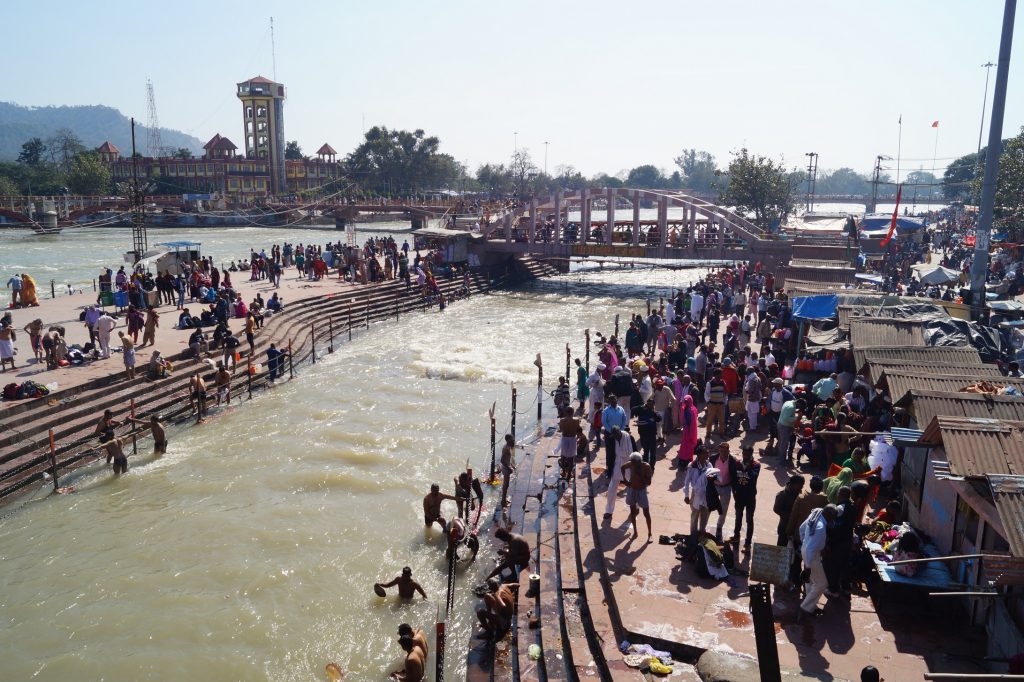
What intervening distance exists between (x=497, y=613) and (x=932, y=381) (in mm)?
6512

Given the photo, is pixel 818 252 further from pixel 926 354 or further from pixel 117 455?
pixel 117 455

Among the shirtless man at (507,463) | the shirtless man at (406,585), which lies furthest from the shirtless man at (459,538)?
the shirtless man at (507,463)

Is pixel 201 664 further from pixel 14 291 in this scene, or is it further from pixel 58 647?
pixel 14 291

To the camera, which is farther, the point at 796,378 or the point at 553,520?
the point at 796,378

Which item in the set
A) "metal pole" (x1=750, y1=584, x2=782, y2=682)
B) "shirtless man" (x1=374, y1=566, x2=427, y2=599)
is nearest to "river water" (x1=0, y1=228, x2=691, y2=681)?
"shirtless man" (x1=374, y1=566, x2=427, y2=599)

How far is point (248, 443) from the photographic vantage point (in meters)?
15.8

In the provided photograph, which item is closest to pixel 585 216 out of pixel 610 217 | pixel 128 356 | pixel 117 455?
pixel 610 217

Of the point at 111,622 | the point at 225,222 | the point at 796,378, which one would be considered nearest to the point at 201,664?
the point at 111,622

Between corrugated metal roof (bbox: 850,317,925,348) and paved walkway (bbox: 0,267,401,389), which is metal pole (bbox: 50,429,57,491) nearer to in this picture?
paved walkway (bbox: 0,267,401,389)

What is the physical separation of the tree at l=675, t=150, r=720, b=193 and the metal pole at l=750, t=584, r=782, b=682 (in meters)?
164

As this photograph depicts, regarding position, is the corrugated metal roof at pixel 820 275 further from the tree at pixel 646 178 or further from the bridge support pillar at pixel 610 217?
the tree at pixel 646 178

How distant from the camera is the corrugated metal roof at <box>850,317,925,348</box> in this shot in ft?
43.5

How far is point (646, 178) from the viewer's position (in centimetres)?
15862

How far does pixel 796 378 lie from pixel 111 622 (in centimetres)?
1232
